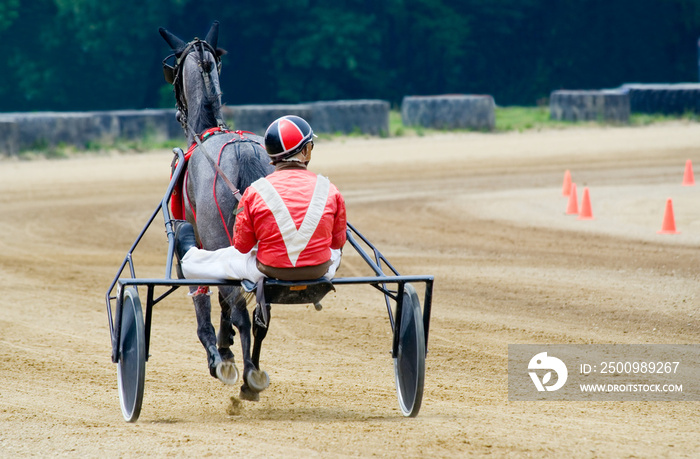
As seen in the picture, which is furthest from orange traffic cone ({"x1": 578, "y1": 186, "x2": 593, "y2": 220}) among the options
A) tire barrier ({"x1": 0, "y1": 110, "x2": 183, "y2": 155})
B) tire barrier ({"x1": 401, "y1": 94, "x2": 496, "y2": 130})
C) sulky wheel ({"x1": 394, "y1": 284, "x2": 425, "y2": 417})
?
tire barrier ({"x1": 0, "y1": 110, "x2": 183, "y2": 155})

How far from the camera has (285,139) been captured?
218 inches

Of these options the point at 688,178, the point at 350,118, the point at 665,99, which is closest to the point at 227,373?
the point at 688,178

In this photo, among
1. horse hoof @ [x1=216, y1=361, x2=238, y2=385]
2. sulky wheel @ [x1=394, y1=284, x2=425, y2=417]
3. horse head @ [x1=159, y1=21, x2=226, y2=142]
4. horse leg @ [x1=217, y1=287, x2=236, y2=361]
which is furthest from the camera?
horse head @ [x1=159, y1=21, x2=226, y2=142]

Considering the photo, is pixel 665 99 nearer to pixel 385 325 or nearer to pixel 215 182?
pixel 385 325

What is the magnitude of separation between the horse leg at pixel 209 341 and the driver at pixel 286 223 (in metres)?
0.71

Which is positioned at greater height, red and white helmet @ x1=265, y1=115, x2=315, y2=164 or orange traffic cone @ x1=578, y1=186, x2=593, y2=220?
red and white helmet @ x1=265, y1=115, x2=315, y2=164

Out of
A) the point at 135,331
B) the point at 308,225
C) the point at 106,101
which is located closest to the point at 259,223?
the point at 308,225

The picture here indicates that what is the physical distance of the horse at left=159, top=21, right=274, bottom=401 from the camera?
19.7ft

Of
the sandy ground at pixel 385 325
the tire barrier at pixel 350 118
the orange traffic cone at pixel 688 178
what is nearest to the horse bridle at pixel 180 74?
the sandy ground at pixel 385 325

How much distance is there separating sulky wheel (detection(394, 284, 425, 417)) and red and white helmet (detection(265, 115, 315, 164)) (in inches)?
39.5

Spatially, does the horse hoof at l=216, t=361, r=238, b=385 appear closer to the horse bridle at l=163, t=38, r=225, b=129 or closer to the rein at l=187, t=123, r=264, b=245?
the rein at l=187, t=123, r=264, b=245

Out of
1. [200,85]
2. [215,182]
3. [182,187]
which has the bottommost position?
[182,187]

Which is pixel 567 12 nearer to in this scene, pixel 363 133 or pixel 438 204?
pixel 363 133

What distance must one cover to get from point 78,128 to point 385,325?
56.2 feet
